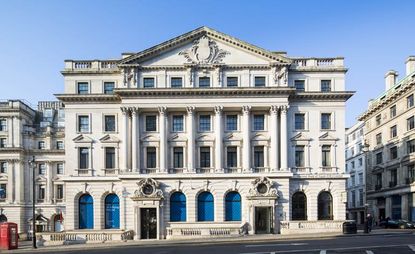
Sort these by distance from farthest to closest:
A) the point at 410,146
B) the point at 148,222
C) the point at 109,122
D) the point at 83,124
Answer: the point at 410,146
the point at 109,122
the point at 83,124
the point at 148,222

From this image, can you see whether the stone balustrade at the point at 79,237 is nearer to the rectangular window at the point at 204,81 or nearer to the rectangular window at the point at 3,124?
the rectangular window at the point at 204,81

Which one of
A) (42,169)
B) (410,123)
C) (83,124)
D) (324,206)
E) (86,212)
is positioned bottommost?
(86,212)

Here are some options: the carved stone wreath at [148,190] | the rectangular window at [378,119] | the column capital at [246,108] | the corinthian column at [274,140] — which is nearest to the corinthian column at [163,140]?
the carved stone wreath at [148,190]

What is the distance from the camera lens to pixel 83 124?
5209 centimetres

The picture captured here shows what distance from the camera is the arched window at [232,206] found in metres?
50.3

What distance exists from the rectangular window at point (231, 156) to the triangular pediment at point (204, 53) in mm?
9039

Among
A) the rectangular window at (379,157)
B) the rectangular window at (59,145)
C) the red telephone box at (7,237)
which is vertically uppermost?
the rectangular window at (59,145)

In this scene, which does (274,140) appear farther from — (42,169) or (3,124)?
(3,124)

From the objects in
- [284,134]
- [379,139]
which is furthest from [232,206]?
[379,139]

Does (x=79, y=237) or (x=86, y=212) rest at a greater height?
(x=86, y=212)

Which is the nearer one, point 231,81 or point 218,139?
point 218,139

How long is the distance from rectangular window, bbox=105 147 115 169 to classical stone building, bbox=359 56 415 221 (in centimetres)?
3692

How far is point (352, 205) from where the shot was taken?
94312mm

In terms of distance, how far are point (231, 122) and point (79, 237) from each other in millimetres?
18953
